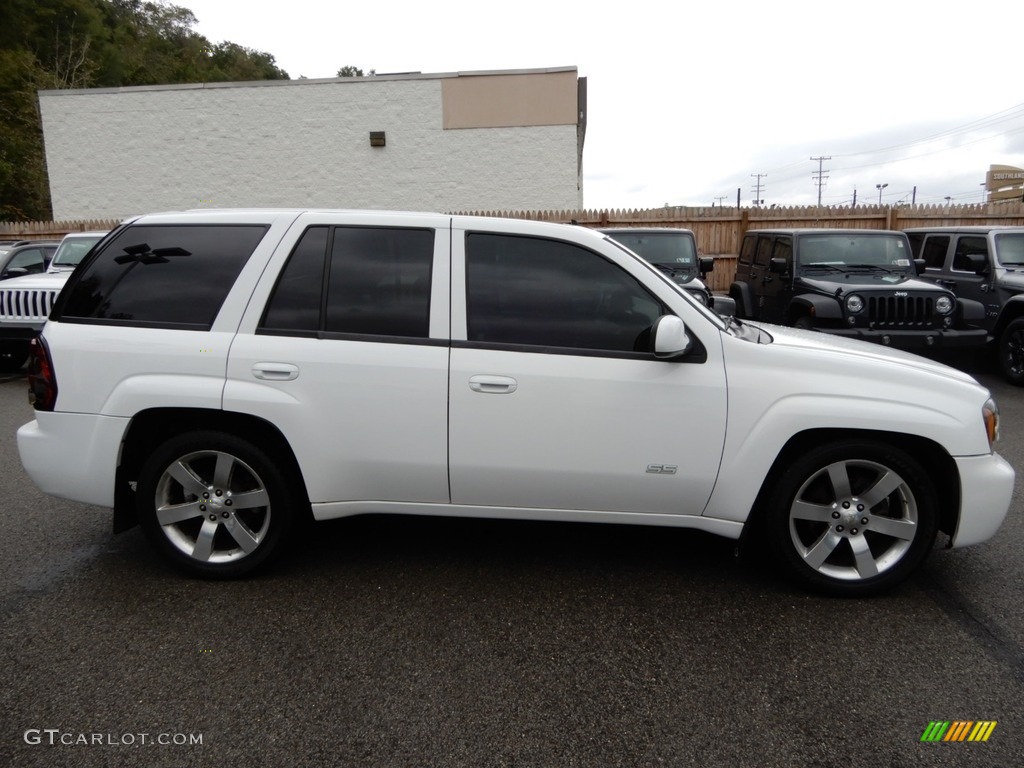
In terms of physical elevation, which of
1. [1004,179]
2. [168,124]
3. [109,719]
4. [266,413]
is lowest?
[109,719]

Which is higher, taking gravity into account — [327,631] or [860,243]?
[860,243]

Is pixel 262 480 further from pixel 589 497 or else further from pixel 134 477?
pixel 589 497

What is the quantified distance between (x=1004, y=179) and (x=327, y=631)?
338ft

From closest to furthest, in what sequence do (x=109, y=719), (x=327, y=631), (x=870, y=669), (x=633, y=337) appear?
(x=109, y=719) < (x=870, y=669) < (x=327, y=631) < (x=633, y=337)

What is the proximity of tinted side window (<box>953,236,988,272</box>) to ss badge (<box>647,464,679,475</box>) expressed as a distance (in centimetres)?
850

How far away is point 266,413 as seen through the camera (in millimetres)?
3395

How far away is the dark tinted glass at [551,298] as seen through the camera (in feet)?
11.1

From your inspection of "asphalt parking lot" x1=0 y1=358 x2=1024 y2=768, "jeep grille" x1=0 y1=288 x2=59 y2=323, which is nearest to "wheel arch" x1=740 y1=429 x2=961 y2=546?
"asphalt parking lot" x1=0 y1=358 x2=1024 y2=768

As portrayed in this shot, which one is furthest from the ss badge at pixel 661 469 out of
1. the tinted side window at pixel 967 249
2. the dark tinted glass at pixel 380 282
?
the tinted side window at pixel 967 249

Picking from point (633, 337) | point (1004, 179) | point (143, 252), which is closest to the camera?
point (633, 337)

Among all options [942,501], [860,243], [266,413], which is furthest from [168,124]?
[942,501]

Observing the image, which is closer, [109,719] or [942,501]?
[109,719]

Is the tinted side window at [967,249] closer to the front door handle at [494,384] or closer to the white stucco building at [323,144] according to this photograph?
the front door handle at [494,384]

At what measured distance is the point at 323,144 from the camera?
21.4 metres
